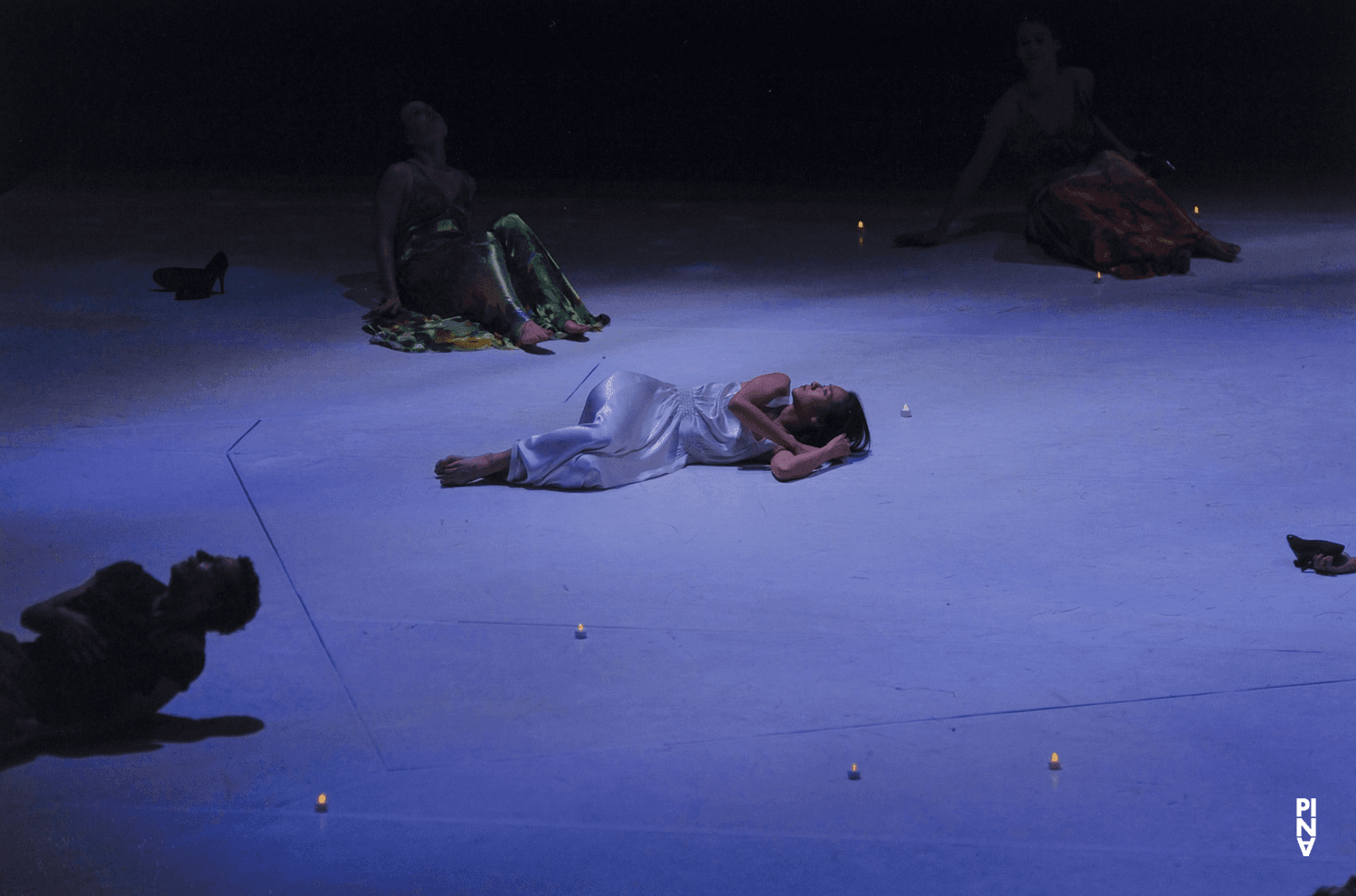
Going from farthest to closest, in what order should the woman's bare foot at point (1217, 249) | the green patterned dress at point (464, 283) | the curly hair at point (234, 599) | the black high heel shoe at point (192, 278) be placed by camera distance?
the woman's bare foot at point (1217, 249) < the black high heel shoe at point (192, 278) < the green patterned dress at point (464, 283) < the curly hair at point (234, 599)

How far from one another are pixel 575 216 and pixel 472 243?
8.87 ft

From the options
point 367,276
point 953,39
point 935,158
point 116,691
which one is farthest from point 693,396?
point 953,39

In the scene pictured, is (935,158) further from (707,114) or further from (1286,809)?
(1286,809)

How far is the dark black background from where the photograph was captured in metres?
10.6

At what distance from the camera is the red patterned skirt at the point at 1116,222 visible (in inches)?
282

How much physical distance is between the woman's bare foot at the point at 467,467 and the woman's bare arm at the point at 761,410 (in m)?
0.82

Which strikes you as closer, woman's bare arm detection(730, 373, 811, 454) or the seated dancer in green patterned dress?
woman's bare arm detection(730, 373, 811, 454)

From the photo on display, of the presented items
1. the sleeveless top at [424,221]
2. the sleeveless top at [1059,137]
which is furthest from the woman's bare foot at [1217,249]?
the sleeveless top at [424,221]

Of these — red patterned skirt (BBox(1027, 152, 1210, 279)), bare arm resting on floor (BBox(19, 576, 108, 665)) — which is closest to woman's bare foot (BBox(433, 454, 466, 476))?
bare arm resting on floor (BBox(19, 576, 108, 665))

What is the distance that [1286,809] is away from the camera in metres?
2.60

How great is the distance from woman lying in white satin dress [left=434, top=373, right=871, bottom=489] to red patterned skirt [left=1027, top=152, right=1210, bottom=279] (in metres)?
3.28

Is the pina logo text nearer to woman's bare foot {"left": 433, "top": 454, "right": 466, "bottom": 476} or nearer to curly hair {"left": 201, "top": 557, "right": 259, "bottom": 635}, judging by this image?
curly hair {"left": 201, "top": 557, "right": 259, "bottom": 635}

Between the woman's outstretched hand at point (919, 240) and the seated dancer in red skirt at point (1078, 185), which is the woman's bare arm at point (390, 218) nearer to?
the woman's outstretched hand at point (919, 240)

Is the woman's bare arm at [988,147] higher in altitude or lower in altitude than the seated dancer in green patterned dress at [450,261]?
higher
